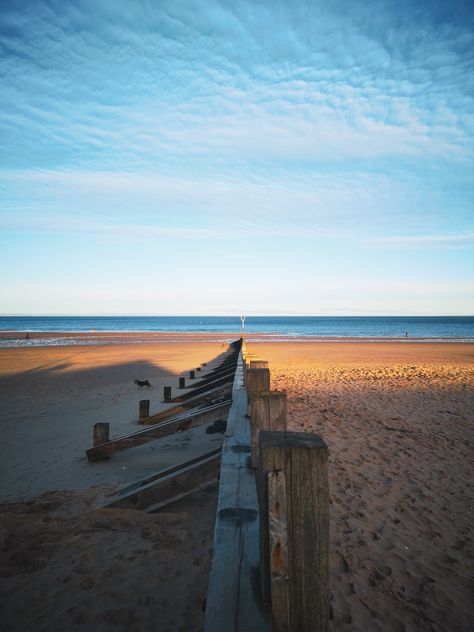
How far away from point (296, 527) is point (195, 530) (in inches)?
103

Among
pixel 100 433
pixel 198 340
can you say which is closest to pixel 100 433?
pixel 100 433

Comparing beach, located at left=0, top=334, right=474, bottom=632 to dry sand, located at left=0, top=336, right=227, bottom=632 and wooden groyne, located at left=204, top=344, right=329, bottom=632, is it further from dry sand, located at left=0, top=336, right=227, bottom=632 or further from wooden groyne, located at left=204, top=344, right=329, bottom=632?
wooden groyne, located at left=204, top=344, right=329, bottom=632

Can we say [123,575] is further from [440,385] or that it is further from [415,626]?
[440,385]

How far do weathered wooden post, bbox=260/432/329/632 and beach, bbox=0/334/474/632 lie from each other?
1440 mm

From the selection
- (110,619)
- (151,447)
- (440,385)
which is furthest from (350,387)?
(110,619)

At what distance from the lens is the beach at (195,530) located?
2.79m

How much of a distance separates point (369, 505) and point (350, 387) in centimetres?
746

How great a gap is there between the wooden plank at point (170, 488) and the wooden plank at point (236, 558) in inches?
44.6

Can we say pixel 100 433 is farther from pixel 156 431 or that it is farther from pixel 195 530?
pixel 195 530

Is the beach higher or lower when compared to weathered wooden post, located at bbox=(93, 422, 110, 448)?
lower

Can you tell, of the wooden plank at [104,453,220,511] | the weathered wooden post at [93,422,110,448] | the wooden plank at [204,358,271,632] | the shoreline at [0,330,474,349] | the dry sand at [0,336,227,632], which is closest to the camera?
the wooden plank at [204,358,271,632]

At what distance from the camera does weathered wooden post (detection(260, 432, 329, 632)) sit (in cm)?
155

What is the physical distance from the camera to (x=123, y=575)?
3162mm

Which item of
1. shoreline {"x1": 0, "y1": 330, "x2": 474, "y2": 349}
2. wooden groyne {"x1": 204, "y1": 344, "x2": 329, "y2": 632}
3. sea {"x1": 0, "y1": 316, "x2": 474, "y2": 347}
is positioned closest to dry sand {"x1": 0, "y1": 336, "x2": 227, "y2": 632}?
wooden groyne {"x1": 204, "y1": 344, "x2": 329, "y2": 632}
